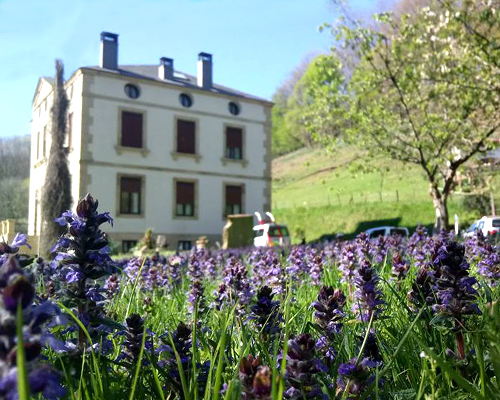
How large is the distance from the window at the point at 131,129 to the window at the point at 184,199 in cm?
359

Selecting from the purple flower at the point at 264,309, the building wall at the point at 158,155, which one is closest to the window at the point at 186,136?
the building wall at the point at 158,155

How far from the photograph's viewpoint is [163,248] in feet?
86.4

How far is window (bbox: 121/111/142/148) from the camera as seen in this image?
3055 cm

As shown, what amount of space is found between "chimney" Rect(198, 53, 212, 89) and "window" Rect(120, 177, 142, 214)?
25.5ft

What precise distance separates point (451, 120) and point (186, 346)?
59.0ft

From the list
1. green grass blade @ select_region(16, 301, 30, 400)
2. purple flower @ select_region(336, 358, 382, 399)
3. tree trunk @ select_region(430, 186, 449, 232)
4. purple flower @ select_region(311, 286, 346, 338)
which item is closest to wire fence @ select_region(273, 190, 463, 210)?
tree trunk @ select_region(430, 186, 449, 232)

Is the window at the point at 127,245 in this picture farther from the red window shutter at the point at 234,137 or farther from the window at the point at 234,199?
the red window shutter at the point at 234,137

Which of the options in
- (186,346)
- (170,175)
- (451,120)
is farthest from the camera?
(170,175)

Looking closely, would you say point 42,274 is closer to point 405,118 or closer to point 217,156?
point 405,118

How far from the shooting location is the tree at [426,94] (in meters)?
16.3

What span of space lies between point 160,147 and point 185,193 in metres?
3.23

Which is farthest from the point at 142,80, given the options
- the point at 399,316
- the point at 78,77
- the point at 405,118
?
the point at 399,316

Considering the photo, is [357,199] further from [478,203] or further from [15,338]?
[15,338]

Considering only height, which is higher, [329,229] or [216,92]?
[216,92]
